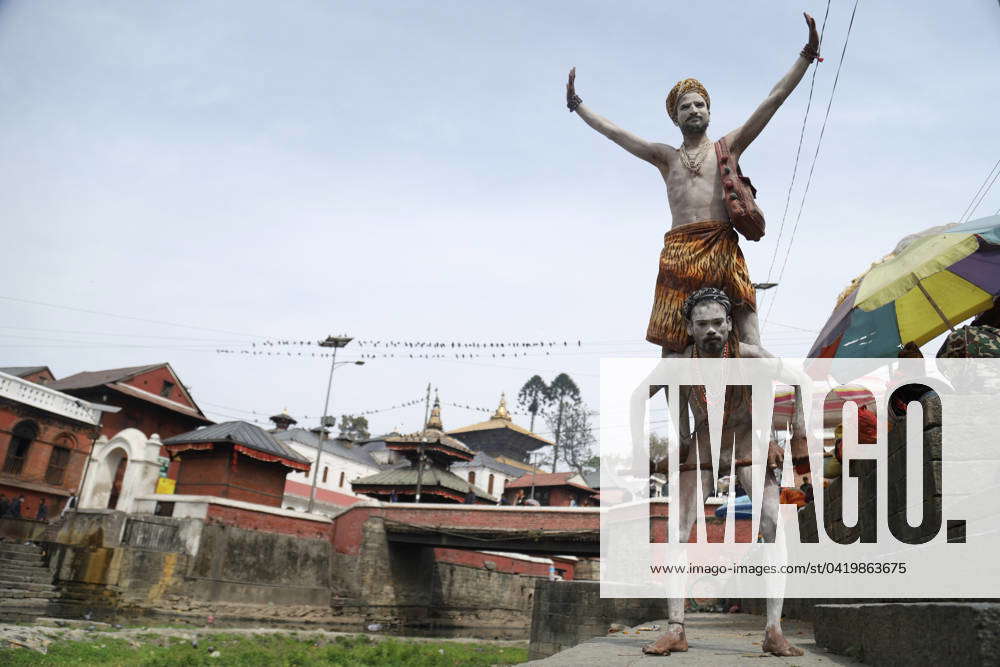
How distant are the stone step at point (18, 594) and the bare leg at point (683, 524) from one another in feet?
62.0

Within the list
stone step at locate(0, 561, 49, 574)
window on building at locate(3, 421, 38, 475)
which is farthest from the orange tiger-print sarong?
window on building at locate(3, 421, 38, 475)

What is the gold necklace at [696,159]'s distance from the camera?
4145 mm

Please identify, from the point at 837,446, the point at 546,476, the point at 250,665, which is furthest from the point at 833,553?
the point at 546,476

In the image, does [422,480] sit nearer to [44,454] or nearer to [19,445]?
[44,454]

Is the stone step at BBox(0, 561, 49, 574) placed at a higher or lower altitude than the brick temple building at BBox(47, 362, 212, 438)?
lower

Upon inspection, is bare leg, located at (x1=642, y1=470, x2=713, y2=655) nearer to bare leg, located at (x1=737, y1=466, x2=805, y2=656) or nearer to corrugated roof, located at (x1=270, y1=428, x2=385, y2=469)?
bare leg, located at (x1=737, y1=466, x2=805, y2=656)

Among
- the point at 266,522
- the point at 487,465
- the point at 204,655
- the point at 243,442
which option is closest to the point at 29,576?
the point at 266,522

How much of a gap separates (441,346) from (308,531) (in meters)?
9.08

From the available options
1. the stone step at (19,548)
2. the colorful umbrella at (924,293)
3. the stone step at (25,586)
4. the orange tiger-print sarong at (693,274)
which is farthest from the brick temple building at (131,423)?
the orange tiger-print sarong at (693,274)

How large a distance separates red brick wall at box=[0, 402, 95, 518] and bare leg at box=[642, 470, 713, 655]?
103 ft

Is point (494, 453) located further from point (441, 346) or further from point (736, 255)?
point (736, 255)

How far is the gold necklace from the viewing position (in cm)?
414

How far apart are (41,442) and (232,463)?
8.64m

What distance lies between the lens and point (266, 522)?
25938 millimetres
